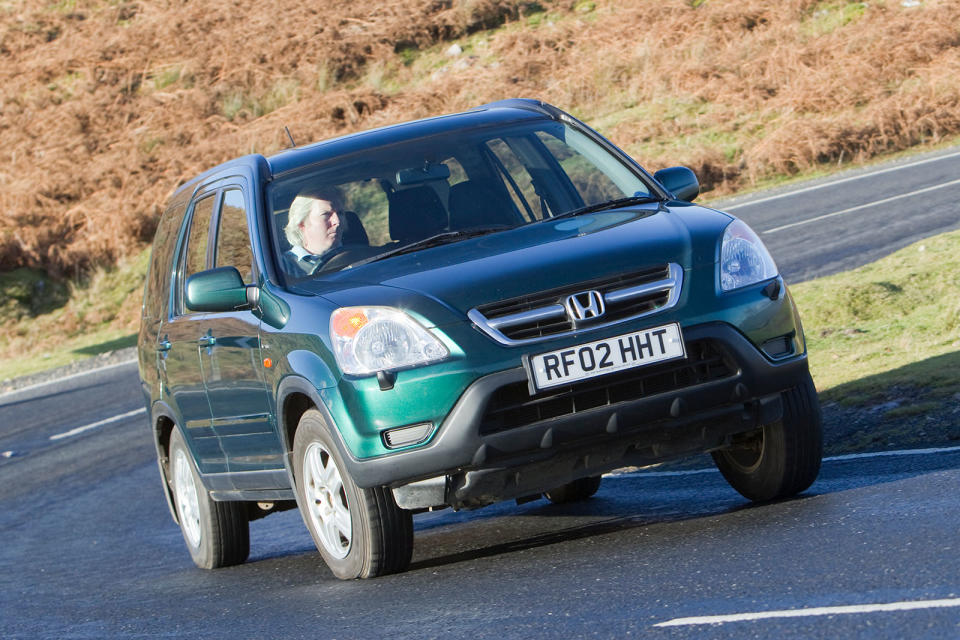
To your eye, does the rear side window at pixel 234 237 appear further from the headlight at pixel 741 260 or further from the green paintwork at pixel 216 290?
the headlight at pixel 741 260

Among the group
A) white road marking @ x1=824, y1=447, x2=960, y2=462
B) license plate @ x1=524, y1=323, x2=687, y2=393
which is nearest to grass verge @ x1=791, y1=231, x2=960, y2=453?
Answer: white road marking @ x1=824, y1=447, x2=960, y2=462

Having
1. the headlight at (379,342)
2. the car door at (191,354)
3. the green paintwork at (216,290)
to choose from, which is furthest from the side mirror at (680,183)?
the car door at (191,354)

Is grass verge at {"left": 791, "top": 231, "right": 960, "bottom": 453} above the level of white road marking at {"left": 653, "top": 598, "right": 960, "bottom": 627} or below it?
below

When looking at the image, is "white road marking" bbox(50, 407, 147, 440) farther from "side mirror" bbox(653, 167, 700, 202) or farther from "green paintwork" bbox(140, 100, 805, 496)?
"side mirror" bbox(653, 167, 700, 202)

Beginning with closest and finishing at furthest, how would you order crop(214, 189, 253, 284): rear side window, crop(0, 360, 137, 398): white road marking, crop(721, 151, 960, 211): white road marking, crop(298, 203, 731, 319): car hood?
crop(298, 203, 731, 319): car hood
crop(214, 189, 253, 284): rear side window
crop(0, 360, 137, 398): white road marking
crop(721, 151, 960, 211): white road marking

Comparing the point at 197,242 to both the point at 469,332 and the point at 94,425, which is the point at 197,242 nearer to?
the point at 469,332

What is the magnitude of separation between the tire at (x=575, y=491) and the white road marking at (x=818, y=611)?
348 cm

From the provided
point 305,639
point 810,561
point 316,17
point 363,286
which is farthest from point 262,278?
point 316,17

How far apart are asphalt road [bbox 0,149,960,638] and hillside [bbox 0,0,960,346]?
50.9 feet

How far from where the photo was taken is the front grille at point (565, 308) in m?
5.27

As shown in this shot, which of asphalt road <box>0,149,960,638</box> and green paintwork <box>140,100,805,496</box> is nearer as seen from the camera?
asphalt road <box>0,149,960,638</box>

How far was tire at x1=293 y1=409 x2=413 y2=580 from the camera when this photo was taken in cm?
558

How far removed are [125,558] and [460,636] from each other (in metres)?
4.65

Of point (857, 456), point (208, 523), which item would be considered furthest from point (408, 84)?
point (857, 456)
